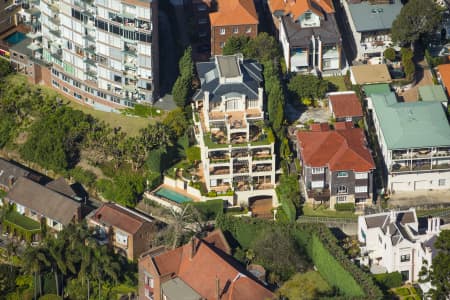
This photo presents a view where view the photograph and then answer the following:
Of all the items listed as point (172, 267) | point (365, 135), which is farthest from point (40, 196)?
point (365, 135)

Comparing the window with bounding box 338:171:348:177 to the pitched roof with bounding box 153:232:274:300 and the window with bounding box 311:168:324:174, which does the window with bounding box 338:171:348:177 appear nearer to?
the window with bounding box 311:168:324:174

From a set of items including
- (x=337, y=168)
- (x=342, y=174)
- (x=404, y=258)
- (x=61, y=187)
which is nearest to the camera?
(x=404, y=258)

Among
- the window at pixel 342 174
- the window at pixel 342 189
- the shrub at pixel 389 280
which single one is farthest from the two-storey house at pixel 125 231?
the shrub at pixel 389 280

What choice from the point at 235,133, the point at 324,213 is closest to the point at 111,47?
the point at 235,133

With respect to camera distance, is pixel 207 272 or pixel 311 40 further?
pixel 311 40

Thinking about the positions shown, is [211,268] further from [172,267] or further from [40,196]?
[40,196]

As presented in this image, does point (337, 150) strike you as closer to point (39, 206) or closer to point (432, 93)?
point (432, 93)

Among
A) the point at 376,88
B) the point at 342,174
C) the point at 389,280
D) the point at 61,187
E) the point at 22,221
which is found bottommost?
the point at 22,221
